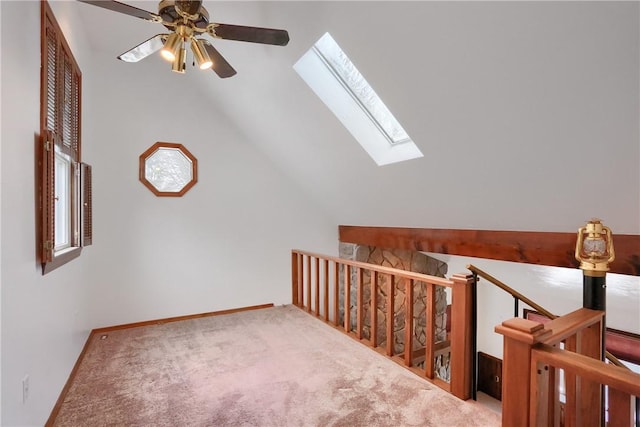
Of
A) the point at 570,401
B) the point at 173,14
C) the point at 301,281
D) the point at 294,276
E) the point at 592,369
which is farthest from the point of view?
the point at 294,276

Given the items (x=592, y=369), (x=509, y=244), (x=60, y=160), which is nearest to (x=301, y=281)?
(x=509, y=244)

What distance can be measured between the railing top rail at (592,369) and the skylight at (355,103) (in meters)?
1.79

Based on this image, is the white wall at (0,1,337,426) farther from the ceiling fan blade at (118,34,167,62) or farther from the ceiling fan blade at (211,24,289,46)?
the ceiling fan blade at (211,24,289,46)

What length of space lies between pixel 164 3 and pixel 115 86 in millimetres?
2607

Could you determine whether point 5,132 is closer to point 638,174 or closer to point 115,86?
point 115,86

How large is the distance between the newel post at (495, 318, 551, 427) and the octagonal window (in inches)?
147

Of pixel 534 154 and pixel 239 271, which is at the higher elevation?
pixel 534 154

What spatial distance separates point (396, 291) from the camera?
5078mm

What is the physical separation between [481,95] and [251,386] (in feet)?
8.08

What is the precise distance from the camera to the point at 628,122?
1.64m

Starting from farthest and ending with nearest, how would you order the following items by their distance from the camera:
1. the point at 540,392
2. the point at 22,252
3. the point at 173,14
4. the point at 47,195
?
the point at 47,195 → the point at 173,14 → the point at 22,252 → the point at 540,392

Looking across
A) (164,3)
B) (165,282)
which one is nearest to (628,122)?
(164,3)

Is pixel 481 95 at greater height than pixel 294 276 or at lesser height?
greater

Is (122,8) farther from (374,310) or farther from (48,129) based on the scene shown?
(374,310)
